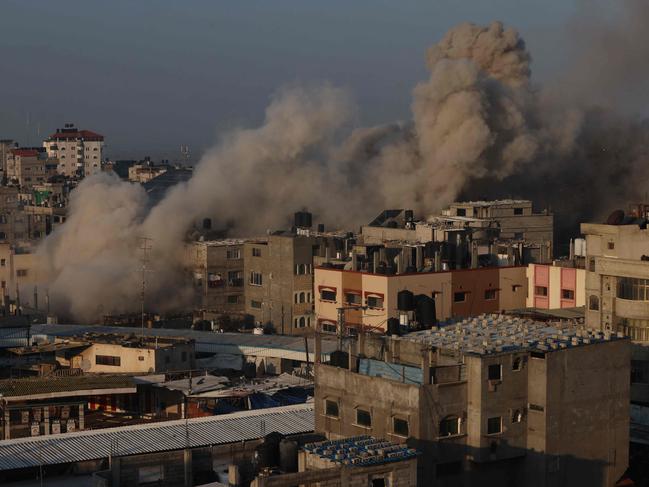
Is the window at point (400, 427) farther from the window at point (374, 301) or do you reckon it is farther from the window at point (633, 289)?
the window at point (374, 301)

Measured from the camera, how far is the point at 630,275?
27.8m

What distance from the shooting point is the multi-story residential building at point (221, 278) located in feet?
151

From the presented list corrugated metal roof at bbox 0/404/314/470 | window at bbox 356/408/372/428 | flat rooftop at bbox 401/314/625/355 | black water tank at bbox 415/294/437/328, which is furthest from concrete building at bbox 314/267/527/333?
window at bbox 356/408/372/428

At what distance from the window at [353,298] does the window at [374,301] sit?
18.9 inches

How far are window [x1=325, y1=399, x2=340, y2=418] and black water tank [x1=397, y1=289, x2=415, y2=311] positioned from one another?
12831mm

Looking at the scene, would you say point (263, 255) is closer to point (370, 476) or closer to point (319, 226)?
point (319, 226)

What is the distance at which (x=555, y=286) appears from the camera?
36.8m

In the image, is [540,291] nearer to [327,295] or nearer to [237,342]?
[327,295]

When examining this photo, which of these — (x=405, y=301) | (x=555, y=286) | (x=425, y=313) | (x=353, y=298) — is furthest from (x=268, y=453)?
(x=555, y=286)

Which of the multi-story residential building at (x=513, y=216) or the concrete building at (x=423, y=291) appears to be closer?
the concrete building at (x=423, y=291)

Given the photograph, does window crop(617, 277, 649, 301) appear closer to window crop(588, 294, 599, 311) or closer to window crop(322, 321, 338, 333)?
window crop(588, 294, 599, 311)

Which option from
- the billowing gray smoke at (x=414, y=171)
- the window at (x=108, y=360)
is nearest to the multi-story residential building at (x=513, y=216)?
the billowing gray smoke at (x=414, y=171)

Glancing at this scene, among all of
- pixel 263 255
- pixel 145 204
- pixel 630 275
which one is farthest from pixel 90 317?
pixel 630 275

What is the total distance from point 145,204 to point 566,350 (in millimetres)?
36077
